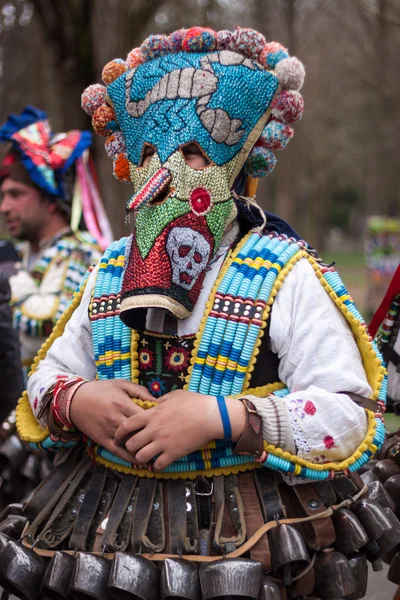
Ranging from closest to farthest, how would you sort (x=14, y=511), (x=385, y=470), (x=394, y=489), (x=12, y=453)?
(x=14, y=511)
(x=394, y=489)
(x=385, y=470)
(x=12, y=453)

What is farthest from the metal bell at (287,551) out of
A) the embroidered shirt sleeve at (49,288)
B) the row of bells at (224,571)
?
the embroidered shirt sleeve at (49,288)

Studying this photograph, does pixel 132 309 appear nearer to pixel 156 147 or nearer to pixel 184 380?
pixel 184 380

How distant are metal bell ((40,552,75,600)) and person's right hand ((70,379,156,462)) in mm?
311

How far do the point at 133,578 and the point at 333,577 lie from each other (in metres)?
0.55

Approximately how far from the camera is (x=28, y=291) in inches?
172

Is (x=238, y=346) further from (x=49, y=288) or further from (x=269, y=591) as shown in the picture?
(x=49, y=288)

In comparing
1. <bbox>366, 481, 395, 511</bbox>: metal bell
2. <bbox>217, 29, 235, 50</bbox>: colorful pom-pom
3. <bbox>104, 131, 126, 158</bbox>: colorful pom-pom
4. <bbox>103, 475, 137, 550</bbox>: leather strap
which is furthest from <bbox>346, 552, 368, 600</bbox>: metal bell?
<bbox>217, 29, 235, 50</bbox>: colorful pom-pom

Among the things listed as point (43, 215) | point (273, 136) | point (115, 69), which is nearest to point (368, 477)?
point (273, 136)

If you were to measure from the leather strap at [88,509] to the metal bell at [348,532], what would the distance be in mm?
679

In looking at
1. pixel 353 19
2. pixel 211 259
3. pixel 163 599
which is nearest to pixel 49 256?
pixel 211 259

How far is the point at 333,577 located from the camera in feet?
6.67

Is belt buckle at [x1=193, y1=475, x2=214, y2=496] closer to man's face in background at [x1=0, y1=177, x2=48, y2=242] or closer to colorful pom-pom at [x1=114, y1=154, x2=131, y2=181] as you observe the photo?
colorful pom-pom at [x1=114, y1=154, x2=131, y2=181]

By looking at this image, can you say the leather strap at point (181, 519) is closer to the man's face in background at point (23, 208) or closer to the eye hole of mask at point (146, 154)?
the eye hole of mask at point (146, 154)

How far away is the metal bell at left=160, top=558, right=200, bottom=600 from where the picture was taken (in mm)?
1865
